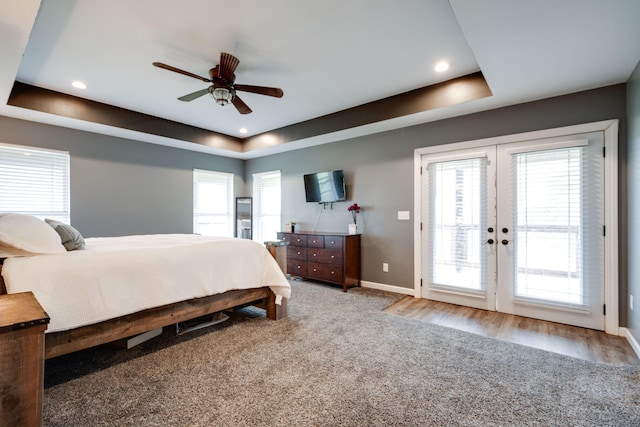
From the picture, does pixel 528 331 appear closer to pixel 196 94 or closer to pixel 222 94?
pixel 222 94

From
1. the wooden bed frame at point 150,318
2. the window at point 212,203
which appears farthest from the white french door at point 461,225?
the window at point 212,203

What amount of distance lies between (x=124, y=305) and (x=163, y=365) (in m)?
0.54

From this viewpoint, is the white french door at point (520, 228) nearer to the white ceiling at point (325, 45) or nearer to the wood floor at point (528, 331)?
the wood floor at point (528, 331)

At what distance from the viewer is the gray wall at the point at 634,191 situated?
7.83ft

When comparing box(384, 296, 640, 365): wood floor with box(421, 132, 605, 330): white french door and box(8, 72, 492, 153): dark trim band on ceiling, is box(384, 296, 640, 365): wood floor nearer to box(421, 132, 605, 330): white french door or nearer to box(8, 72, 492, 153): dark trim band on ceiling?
box(421, 132, 605, 330): white french door

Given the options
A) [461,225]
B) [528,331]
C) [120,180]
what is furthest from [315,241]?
[120,180]

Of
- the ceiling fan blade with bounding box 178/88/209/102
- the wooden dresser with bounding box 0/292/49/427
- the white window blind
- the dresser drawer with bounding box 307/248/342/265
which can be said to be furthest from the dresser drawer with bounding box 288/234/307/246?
the wooden dresser with bounding box 0/292/49/427

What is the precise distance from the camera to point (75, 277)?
1761 millimetres

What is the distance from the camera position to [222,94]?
277 cm

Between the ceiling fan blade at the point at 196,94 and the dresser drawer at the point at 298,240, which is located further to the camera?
the dresser drawer at the point at 298,240

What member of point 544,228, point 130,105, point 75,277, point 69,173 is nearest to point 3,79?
point 130,105

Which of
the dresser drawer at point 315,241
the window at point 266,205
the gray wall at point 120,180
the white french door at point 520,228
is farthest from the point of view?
the window at point 266,205

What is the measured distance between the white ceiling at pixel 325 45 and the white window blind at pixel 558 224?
2.49 ft

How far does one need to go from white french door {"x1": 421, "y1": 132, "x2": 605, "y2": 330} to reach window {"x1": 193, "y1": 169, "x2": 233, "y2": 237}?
401 centimetres
